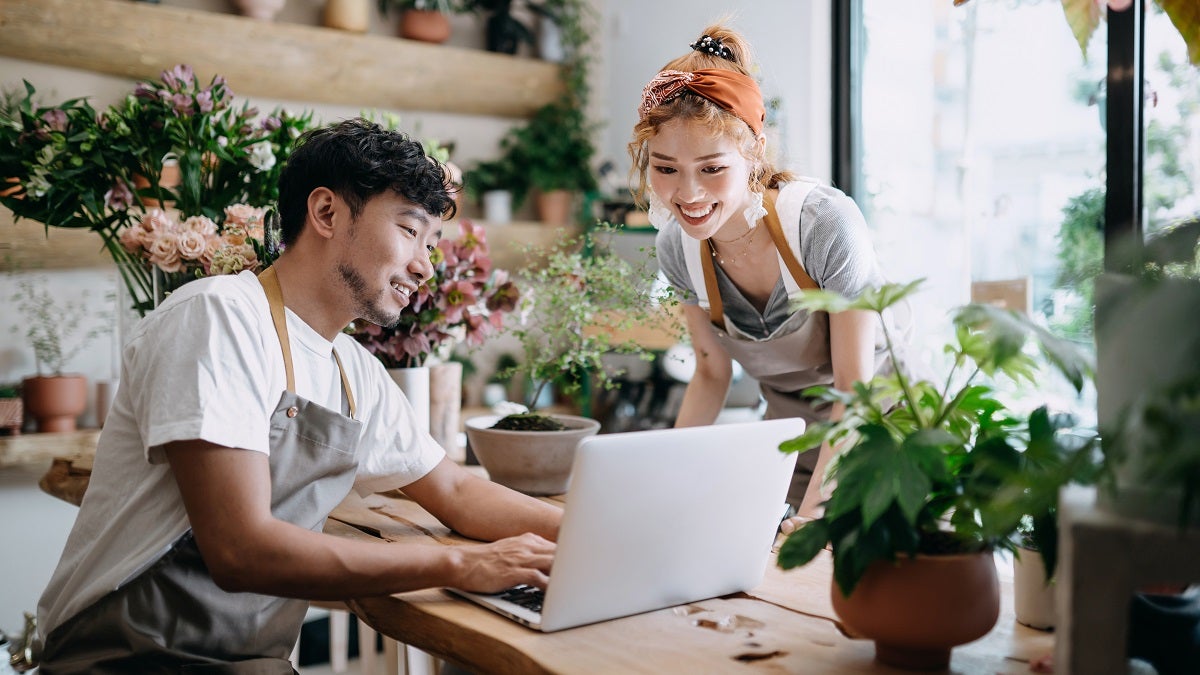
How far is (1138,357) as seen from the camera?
0.90m

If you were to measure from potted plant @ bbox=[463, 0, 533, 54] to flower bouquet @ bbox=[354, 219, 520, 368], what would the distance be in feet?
10.1

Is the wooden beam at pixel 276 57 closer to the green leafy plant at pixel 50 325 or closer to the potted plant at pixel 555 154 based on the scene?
the potted plant at pixel 555 154

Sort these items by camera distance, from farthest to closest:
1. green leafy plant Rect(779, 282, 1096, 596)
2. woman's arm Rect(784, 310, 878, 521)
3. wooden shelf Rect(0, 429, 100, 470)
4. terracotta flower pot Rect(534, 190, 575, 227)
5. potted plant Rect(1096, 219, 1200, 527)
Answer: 1. terracotta flower pot Rect(534, 190, 575, 227)
2. wooden shelf Rect(0, 429, 100, 470)
3. woman's arm Rect(784, 310, 878, 521)
4. green leafy plant Rect(779, 282, 1096, 596)
5. potted plant Rect(1096, 219, 1200, 527)

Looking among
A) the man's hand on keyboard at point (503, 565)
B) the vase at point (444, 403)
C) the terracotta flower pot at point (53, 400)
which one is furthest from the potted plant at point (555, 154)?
the man's hand on keyboard at point (503, 565)

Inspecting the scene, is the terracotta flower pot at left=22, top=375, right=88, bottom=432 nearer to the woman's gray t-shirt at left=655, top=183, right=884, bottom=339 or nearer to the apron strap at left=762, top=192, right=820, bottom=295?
the woman's gray t-shirt at left=655, top=183, right=884, bottom=339

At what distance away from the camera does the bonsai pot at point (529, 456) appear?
1862 millimetres

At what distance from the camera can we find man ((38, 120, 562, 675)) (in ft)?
4.16

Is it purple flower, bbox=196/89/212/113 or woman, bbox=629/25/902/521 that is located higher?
purple flower, bbox=196/89/212/113

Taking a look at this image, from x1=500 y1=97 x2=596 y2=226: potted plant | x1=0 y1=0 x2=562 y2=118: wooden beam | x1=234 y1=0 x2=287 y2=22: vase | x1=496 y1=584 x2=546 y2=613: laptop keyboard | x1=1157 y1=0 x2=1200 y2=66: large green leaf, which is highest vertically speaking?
x1=234 y1=0 x2=287 y2=22: vase

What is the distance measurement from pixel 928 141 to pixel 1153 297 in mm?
3153

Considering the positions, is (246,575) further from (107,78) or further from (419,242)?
(107,78)

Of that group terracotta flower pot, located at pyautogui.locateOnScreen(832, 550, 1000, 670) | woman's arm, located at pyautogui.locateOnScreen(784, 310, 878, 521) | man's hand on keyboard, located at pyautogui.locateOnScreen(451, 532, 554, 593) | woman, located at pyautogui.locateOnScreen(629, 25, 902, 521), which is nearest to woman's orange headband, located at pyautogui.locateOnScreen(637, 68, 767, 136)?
woman, located at pyautogui.locateOnScreen(629, 25, 902, 521)

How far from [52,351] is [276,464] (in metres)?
2.70

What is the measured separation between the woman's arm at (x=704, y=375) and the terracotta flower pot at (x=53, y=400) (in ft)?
8.05
